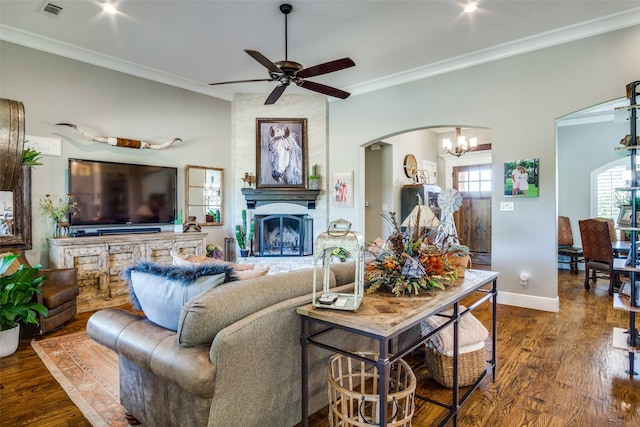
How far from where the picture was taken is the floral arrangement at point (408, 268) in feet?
6.50

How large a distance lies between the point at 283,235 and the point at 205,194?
151 centimetres

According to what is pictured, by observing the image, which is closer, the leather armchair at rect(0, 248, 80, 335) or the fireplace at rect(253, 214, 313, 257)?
the leather armchair at rect(0, 248, 80, 335)

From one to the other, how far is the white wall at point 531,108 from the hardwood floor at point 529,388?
0.92 metres

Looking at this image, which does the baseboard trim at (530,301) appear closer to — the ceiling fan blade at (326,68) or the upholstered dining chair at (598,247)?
the upholstered dining chair at (598,247)

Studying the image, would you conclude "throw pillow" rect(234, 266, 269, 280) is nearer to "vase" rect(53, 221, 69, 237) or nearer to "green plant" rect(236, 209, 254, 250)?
"vase" rect(53, 221, 69, 237)

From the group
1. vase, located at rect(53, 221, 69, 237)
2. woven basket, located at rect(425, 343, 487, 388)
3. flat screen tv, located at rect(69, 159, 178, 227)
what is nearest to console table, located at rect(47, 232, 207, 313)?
vase, located at rect(53, 221, 69, 237)

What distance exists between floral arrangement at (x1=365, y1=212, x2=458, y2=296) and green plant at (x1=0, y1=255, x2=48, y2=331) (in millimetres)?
2932

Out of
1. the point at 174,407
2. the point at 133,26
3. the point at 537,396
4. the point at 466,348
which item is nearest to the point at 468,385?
the point at 466,348

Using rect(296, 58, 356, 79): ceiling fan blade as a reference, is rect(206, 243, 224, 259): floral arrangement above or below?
below

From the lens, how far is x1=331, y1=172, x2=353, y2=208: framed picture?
236 inches

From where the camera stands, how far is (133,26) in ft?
13.0

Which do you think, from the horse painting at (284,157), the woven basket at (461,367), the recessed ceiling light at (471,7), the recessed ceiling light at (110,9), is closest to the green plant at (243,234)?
the horse painting at (284,157)

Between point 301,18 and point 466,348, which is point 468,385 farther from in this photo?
point 301,18

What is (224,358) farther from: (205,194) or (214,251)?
(205,194)
